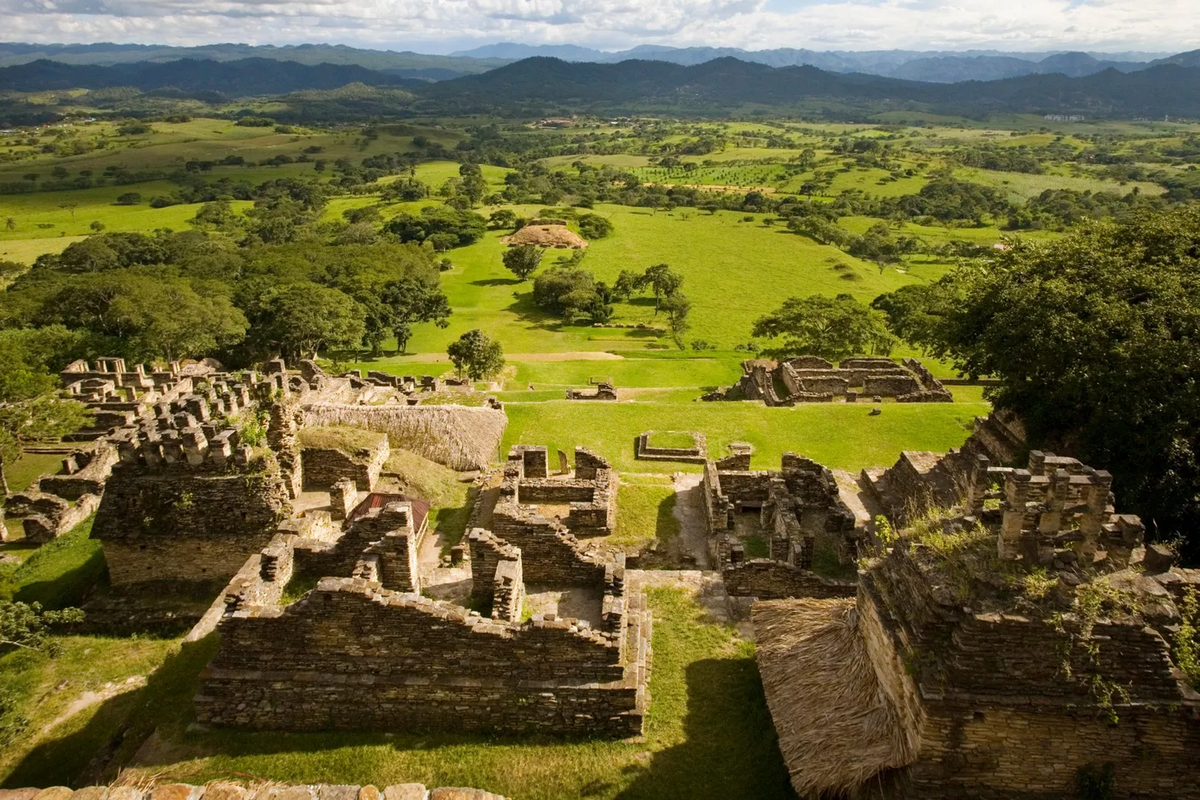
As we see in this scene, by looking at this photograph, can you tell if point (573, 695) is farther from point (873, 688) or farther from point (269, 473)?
point (269, 473)

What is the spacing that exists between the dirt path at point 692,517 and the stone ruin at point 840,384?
487 inches

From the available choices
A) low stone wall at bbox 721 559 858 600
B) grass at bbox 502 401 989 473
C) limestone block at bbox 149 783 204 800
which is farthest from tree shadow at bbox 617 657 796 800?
grass at bbox 502 401 989 473

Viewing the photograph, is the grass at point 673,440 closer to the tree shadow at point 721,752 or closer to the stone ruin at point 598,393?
the stone ruin at point 598,393

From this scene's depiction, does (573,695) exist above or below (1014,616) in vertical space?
below

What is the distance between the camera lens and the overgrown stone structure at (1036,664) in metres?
9.48

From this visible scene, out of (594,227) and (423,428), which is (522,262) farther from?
(423,428)

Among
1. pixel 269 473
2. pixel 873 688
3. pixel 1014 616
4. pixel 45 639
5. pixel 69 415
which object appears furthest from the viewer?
pixel 69 415

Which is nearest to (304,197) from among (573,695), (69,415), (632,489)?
(69,415)

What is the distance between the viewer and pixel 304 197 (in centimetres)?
15812

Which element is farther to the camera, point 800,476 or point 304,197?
point 304,197

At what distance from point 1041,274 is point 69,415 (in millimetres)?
41420

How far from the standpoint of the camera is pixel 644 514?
22.3 metres

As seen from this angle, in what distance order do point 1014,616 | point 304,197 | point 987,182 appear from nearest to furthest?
point 1014,616, point 304,197, point 987,182

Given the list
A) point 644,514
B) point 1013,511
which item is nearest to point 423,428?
point 644,514
